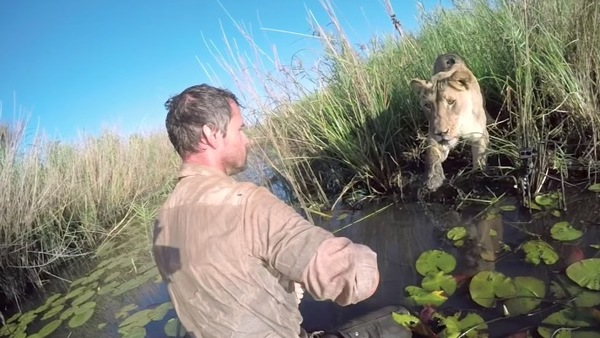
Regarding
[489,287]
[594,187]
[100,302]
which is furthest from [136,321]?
[594,187]

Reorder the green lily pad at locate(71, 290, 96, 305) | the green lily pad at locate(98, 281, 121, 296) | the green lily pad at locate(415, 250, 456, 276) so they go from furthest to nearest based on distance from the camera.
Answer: the green lily pad at locate(98, 281, 121, 296), the green lily pad at locate(71, 290, 96, 305), the green lily pad at locate(415, 250, 456, 276)

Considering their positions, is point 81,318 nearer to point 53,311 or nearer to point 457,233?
point 53,311

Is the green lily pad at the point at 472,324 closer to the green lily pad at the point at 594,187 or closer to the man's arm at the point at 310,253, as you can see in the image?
the man's arm at the point at 310,253

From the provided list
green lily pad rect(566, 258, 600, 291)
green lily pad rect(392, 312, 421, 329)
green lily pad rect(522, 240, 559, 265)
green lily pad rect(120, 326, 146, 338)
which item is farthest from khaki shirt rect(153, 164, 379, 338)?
green lily pad rect(120, 326, 146, 338)

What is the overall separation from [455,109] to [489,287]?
1537mm

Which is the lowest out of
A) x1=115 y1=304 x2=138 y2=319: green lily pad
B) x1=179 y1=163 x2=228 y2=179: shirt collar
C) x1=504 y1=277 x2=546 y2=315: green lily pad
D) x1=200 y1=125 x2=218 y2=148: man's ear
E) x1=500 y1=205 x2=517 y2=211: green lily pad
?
x1=504 y1=277 x2=546 y2=315: green lily pad

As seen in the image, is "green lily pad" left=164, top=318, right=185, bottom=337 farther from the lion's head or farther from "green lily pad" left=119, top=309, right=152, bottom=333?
the lion's head

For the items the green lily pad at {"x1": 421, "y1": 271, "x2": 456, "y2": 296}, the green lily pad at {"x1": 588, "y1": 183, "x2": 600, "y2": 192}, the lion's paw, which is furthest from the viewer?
the lion's paw

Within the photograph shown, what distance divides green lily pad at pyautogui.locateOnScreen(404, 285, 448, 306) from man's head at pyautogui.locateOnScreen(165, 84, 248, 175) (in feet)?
5.09

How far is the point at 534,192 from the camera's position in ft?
11.5

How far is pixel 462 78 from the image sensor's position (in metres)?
3.58

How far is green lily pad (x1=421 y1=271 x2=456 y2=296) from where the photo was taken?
110 inches

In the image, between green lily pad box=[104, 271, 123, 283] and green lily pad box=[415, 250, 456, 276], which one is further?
green lily pad box=[104, 271, 123, 283]

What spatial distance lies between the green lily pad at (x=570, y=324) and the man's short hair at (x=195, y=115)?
1.81m
